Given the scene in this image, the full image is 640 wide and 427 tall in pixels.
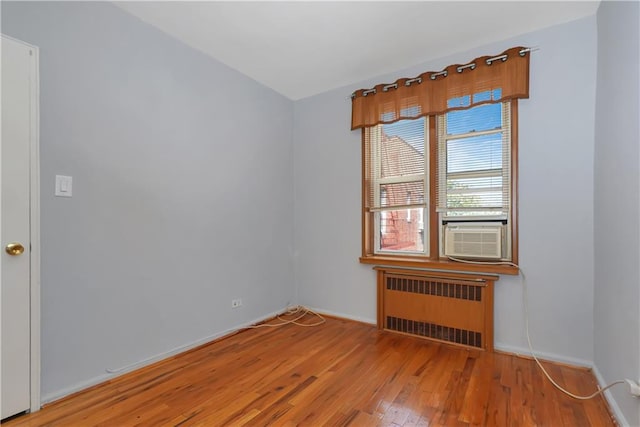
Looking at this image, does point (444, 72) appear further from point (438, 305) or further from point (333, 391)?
point (333, 391)

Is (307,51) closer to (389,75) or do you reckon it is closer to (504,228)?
(389,75)

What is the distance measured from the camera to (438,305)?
8.90 ft

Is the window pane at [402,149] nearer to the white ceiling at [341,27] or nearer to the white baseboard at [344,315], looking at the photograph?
the white ceiling at [341,27]

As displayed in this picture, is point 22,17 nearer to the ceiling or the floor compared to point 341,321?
nearer to the ceiling

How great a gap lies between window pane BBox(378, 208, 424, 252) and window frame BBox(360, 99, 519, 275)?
0.07 m

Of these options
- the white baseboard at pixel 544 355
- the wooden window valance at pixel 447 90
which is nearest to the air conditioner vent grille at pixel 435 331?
the white baseboard at pixel 544 355

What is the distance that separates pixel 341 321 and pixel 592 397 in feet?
6.66

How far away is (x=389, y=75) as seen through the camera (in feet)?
10.2

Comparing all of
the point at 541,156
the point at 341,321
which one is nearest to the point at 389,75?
the point at 541,156

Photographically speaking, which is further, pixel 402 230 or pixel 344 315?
pixel 344 315

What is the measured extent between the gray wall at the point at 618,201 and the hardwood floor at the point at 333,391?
36 cm

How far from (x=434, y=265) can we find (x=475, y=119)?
1358 millimetres

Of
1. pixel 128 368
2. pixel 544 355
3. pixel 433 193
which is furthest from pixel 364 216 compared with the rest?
pixel 128 368

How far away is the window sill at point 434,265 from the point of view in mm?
2424
